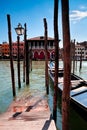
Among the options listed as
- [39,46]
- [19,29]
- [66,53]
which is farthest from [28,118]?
[39,46]

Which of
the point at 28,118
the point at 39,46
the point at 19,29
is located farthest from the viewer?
the point at 39,46

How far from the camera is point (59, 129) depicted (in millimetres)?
6289

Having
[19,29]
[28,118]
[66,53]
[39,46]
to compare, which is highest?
[39,46]

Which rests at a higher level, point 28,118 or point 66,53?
point 66,53

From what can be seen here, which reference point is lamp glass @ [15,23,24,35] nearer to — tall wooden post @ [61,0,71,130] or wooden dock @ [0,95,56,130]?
wooden dock @ [0,95,56,130]

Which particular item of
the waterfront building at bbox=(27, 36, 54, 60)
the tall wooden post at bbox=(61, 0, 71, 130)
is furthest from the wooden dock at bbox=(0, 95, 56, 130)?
the waterfront building at bbox=(27, 36, 54, 60)

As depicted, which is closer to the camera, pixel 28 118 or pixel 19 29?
pixel 28 118

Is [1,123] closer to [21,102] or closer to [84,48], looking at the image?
[21,102]

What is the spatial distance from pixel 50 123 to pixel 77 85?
171 inches

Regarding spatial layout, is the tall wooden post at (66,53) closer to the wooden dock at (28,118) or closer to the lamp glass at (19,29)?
the wooden dock at (28,118)

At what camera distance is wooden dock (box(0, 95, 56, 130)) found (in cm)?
487

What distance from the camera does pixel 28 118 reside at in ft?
18.1

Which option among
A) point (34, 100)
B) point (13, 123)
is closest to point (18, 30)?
point (34, 100)

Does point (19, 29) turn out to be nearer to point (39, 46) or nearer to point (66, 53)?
point (66, 53)
